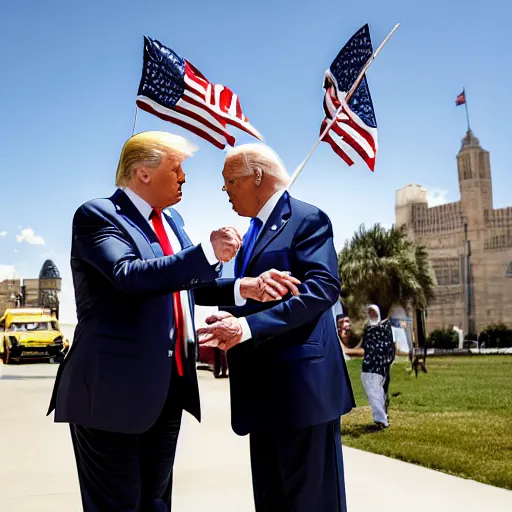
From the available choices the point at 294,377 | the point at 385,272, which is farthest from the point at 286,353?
the point at 385,272

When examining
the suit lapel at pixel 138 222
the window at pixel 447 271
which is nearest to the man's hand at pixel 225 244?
the suit lapel at pixel 138 222

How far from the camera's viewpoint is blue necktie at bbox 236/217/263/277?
232 cm

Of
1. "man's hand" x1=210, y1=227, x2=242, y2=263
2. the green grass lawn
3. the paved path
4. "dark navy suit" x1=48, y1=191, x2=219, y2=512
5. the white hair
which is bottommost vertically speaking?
the green grass lawn

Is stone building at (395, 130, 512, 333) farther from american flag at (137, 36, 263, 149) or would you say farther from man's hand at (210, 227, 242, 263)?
man's hand at (210, 227, 242, 263)

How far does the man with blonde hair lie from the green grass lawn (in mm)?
3805

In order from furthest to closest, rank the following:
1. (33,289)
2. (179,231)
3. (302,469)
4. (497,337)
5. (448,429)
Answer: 1. (33,289)
2. (497,337)
3. (448,429)
4. (179,231)
5. (302,469)

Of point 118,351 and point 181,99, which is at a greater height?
point 181,99

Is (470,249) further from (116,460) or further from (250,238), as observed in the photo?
(116,460)

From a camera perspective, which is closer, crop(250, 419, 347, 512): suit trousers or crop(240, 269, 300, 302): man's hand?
crop(240, 269, 300, 302): man's hand

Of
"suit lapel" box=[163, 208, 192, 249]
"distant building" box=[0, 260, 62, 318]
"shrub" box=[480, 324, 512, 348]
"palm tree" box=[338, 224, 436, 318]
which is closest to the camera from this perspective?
"suit lapel" box=[163, 208, 192, 249]

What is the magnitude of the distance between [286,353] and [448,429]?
274 inches

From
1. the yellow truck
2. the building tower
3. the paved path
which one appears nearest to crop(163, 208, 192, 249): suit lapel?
the paved path

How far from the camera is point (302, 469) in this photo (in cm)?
214

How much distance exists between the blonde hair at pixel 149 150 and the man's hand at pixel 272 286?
0.49 m
